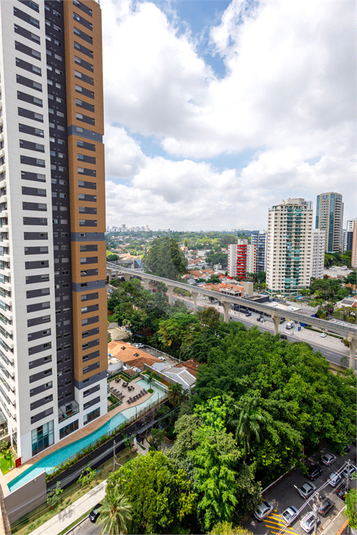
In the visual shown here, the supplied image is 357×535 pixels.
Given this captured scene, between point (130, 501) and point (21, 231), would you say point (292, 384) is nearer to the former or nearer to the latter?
point (130, 501)

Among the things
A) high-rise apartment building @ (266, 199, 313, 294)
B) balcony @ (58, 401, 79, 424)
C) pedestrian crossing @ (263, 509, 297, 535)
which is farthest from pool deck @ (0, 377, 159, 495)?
high-rise apartment building @ (266, 199, 313, 294)

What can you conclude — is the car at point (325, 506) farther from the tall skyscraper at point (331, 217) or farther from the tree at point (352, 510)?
the tall skyscraper at point (331, 217)

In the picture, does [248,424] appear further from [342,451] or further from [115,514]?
[342,451]

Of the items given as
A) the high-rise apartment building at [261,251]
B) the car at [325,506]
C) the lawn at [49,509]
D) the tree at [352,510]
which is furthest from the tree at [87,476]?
the high-rise apartment building at [261,251]

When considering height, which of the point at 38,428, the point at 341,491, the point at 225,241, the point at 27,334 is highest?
the point at 225,241

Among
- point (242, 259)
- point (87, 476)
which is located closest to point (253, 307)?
point (87, 476)

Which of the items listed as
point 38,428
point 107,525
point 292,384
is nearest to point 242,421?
point 292,384
